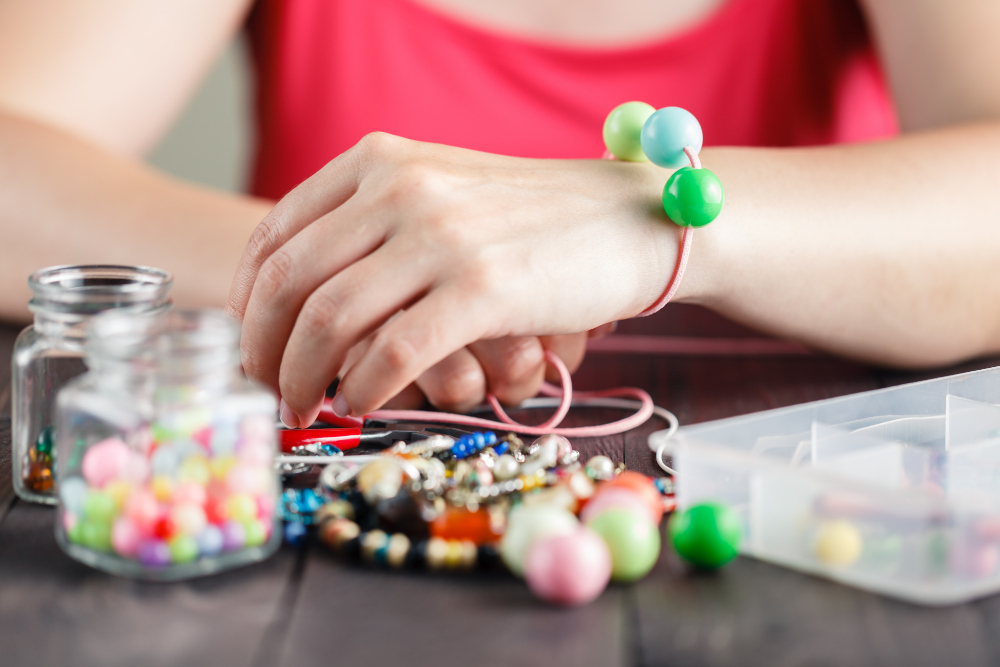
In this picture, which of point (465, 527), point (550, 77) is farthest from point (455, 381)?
point (550, 77)

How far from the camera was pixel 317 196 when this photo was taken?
0.57 m

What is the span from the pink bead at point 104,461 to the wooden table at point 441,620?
0.16ft

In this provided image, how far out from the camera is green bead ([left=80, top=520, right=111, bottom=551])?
0.41m

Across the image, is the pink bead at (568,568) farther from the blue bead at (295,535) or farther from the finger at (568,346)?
the finger at (568,346)

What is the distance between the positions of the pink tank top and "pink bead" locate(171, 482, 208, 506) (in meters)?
0.89

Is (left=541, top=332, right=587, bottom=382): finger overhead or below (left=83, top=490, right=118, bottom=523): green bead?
overhead

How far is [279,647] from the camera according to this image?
358 millimetres

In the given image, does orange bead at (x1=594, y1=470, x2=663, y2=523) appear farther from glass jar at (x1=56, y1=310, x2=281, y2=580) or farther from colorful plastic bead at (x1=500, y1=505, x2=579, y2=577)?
glass jar at (x1=56, y1=310, x2=281, y2=580)

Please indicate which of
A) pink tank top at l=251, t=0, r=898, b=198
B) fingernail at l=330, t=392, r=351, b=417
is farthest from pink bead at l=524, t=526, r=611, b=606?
pink tank top at l=251, t=0, r=898, b=198

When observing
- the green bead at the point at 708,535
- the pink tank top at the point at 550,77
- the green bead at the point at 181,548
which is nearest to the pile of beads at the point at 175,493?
the green bead at the point at 181,548

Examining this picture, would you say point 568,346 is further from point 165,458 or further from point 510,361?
point 165,458

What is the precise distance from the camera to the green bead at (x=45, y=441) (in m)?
0.52

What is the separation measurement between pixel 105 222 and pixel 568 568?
0.69 meters

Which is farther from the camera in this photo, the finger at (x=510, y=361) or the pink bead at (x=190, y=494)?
the finger at (x=510, y=361)
